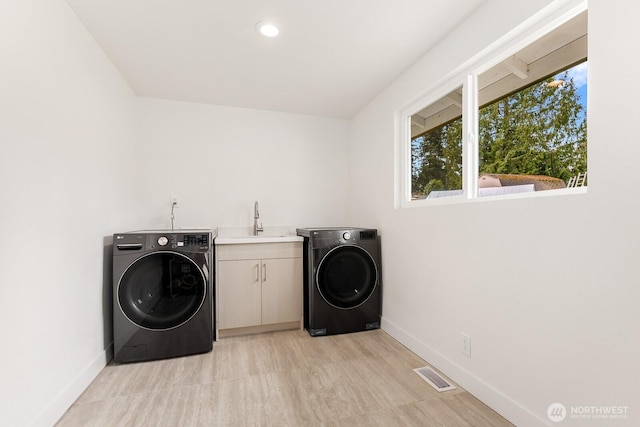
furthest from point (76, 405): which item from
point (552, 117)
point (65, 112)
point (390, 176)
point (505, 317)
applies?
point (552, 117)

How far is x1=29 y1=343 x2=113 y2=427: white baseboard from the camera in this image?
57.3 inches

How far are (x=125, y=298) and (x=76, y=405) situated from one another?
26.2 inches

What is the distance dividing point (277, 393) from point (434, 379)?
98 centimetres

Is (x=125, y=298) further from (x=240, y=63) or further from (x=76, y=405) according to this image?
(x=240, y=63)

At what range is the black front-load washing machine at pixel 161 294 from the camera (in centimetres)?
217

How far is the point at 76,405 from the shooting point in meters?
1.69

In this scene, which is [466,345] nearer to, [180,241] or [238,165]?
[180,241]

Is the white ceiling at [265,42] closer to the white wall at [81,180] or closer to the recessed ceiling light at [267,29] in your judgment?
the recessed ceiling light at [267,29]

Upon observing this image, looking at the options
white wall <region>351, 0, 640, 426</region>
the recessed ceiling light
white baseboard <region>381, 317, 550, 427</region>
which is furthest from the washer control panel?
white baseboard <region>381, 317, 550, 427</region>

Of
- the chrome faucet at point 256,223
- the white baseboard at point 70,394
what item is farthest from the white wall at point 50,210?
the chrome faucet at point 256,223

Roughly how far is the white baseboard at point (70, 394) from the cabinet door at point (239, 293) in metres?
0.83

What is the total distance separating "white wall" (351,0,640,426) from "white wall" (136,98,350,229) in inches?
56.6

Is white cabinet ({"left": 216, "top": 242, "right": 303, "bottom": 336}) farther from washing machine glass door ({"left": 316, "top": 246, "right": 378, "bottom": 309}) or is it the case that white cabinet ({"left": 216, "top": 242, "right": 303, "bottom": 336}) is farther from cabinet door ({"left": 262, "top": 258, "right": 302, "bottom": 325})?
washing machine glass door ({"left": 316, "top": 246, "right": 378, "bottom": 309})
